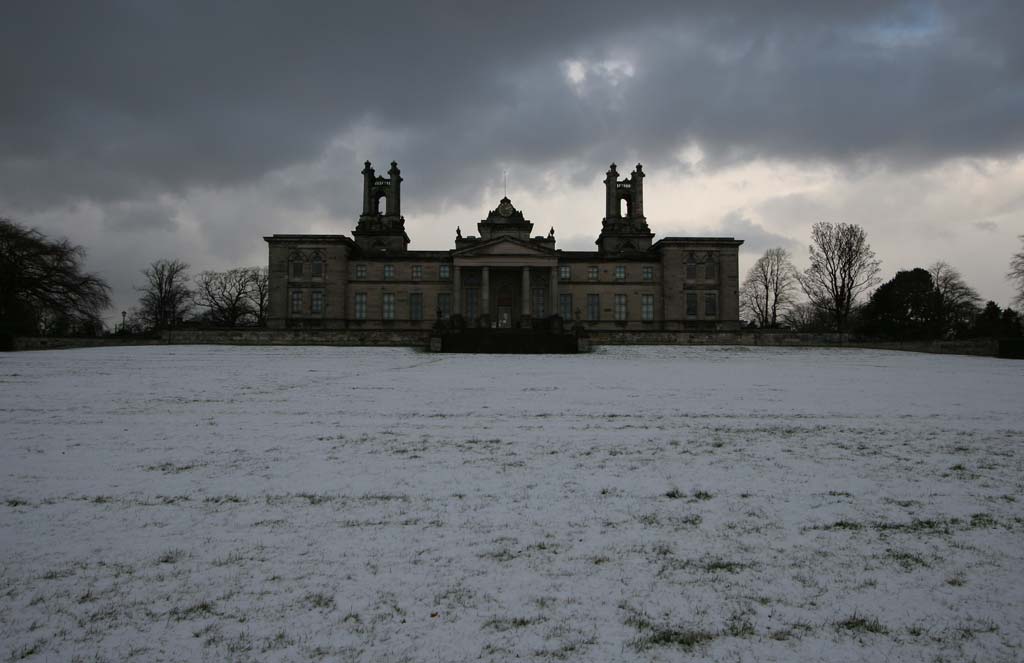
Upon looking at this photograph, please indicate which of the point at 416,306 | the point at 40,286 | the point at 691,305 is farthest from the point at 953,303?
the point at 40,286

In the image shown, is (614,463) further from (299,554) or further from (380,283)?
(380,283)

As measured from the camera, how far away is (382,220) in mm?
61500

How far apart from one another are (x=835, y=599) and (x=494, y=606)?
7.77 ft

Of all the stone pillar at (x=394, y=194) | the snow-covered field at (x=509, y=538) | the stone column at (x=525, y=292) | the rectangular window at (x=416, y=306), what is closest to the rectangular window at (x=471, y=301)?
the rectangular window at (x=416, y=306)

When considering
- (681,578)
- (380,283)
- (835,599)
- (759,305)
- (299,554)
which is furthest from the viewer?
(759,305)

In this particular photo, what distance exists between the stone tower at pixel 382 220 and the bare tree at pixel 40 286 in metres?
24.2

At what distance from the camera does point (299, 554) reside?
4414mm

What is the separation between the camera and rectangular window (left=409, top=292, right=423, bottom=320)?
54.3 meters

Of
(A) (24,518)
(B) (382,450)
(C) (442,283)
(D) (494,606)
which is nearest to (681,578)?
(D) (494,606)

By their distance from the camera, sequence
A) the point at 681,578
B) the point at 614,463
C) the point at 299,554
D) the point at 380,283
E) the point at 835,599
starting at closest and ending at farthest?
the point at 835,599
the point at 681,578
the point at 299,554
the point at 614,463
the point at 380,283

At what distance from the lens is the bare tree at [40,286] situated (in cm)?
4116

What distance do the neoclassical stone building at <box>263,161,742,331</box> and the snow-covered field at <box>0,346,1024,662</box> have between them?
4346cm

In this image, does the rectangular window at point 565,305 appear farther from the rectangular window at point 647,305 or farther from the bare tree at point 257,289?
the bare tree at point 257,289

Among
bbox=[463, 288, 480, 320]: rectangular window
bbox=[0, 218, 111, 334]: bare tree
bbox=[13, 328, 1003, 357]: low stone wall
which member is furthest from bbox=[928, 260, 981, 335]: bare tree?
bbox=[0, 218, 111, 334]: bare tree
